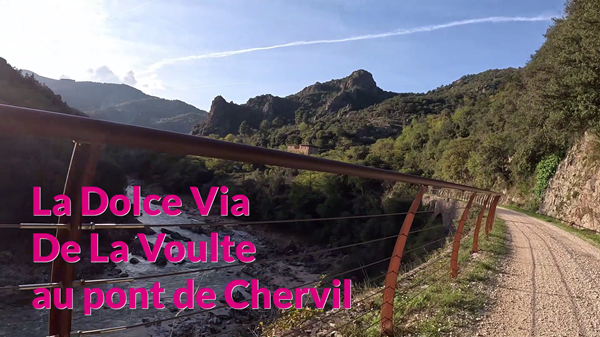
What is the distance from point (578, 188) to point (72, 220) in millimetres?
15059

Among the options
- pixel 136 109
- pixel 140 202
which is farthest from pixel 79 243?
pixel 136 109

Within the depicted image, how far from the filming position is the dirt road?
119 inches

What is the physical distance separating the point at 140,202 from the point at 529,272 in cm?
487

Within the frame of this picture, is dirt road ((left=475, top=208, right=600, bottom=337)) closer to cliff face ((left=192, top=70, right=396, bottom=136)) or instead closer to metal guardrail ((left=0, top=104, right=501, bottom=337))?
metal guardrail ((left=0, top=104, right=501, bottom=337))

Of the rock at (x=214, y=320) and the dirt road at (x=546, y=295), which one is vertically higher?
the dirt road at (x=546, y=295)

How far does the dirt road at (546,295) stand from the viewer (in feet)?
9.89

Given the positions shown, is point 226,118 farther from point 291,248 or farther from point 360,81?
point 291,248

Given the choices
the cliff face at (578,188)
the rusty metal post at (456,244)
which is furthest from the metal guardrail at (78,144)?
the cliff face at (578,188)

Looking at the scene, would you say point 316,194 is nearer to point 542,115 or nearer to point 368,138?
point 542,115

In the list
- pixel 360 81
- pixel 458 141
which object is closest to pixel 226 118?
pixel 360 81

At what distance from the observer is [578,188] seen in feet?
41.5

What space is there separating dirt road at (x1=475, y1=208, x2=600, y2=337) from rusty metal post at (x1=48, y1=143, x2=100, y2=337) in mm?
2757

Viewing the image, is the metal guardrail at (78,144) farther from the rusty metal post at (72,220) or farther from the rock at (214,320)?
the rock at (214,320)

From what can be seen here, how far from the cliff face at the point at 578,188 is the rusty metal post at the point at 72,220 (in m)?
12.7
